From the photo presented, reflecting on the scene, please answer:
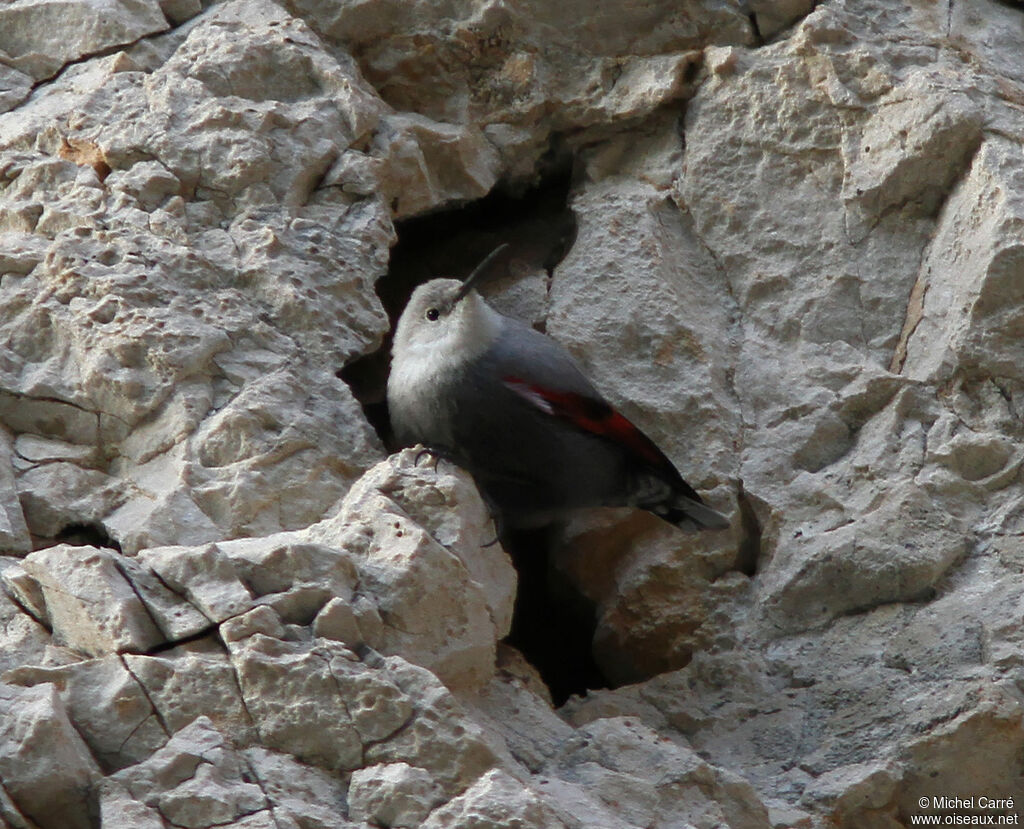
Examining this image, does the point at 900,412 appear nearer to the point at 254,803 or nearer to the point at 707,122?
the point at 707,122

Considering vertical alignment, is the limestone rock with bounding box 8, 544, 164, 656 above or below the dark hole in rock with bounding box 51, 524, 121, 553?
above

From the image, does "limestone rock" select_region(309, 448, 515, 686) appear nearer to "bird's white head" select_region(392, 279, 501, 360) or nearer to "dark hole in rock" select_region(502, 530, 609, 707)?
"bird's white head" select_region(392, 279, 501, 360)

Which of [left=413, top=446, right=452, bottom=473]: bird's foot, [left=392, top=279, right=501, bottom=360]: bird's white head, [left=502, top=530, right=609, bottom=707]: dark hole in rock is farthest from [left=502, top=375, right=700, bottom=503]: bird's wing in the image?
[left=502, top=530, right=609, bottom=707]: dark hole in rock

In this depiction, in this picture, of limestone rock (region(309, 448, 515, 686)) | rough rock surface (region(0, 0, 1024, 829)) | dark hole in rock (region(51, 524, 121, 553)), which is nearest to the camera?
rough rock surface (region(0, 0, 1024, 829))

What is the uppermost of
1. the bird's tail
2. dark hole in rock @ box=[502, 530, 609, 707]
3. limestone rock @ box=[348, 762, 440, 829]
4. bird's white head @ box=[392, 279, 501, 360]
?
bird's white head @ box=[392, 279, 501, 360]

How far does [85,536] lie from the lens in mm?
3523

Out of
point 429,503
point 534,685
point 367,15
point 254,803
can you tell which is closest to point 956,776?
point 534,685

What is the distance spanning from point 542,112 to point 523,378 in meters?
1.09

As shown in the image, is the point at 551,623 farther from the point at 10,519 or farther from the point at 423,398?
the point at 10,519

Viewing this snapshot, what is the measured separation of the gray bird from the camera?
388cm

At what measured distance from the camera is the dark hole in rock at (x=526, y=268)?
13.8 feet

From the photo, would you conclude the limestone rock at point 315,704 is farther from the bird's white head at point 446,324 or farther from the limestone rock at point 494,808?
the bird's white head at point 446,324

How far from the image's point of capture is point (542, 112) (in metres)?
4.57

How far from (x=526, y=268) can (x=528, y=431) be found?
83 cm
